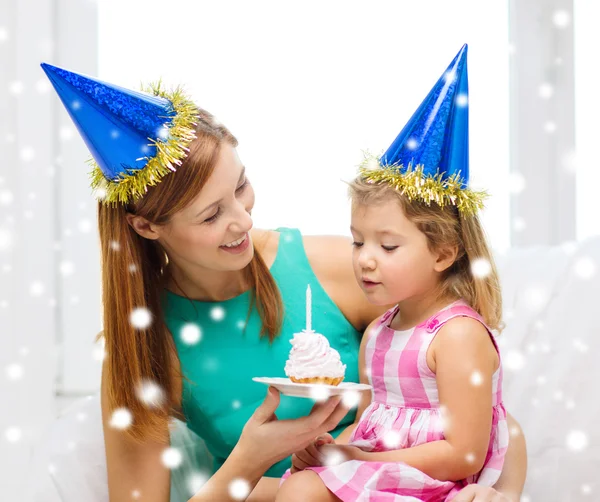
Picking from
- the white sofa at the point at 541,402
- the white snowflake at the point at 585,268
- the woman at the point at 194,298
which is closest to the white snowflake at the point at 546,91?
the white sofa at the point at 541,402

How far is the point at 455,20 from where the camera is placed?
282cm

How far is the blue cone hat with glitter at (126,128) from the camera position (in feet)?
4.67

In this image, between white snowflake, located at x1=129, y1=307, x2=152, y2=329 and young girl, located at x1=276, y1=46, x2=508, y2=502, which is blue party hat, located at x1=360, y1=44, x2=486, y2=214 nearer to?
young girl, located at x1=276, y1=46, x2=508, y2=502

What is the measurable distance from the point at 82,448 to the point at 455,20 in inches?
81.7

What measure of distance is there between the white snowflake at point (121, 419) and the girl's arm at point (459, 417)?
503 millimetres

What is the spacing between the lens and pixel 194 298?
5.61 ft

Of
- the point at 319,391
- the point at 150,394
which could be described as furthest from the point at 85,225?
the point at 319,391

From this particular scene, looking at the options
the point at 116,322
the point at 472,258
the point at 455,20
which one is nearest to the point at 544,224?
the point at 455,20

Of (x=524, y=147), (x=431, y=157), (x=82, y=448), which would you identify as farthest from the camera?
(x=524, y=147)

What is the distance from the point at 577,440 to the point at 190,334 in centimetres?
97

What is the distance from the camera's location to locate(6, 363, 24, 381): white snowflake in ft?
8.04

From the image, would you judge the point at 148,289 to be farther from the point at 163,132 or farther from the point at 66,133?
the point at 66,133

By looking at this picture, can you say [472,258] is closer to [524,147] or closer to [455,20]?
[524,147]

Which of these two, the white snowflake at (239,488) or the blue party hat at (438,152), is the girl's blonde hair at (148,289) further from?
the blue party hat at (438,152)
